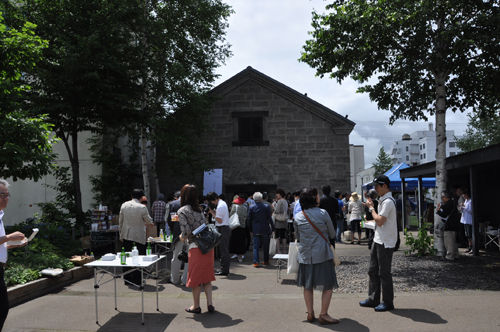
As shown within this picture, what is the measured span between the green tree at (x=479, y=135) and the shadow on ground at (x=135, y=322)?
36761 mm

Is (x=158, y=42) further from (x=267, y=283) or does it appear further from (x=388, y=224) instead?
(x=388, y=224)

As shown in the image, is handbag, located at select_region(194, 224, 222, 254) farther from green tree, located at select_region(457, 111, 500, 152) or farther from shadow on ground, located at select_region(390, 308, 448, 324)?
green tree, located at select_region(457, 111, 500, 152)

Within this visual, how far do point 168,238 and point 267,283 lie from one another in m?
2.84

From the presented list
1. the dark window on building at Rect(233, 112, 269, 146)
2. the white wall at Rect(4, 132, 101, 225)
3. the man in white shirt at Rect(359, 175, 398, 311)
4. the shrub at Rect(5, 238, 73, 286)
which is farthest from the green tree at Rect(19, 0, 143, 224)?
the man in white shirt at Rect(359, 175, 398, 311)

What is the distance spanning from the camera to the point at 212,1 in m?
20.2

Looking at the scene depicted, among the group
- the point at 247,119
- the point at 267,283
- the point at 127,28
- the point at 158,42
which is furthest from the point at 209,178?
the point at 267,283

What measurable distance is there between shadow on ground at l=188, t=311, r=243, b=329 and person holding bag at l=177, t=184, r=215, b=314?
4.8 inches

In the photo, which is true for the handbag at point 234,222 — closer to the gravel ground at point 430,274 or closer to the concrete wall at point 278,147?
the gravel ground at point 430,274

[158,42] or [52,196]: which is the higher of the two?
[158,42]

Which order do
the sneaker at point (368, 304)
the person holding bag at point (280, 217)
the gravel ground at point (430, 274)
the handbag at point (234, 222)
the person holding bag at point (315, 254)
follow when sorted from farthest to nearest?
1. the person holding bag at point (280, 217)
2. the handbag at point (234, 222)
3. the gravel ground at point (430, 274)
4. the sneaker at point (368, 304)
5. the person holding bag at point (315, 254)

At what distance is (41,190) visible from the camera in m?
18.8

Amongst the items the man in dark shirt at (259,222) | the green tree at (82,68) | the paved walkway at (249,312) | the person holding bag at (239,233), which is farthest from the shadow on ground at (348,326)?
the green tree at (82,68)

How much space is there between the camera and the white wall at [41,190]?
1869 cm

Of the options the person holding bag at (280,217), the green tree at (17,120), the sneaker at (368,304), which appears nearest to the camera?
the sneaker at (368,304)
